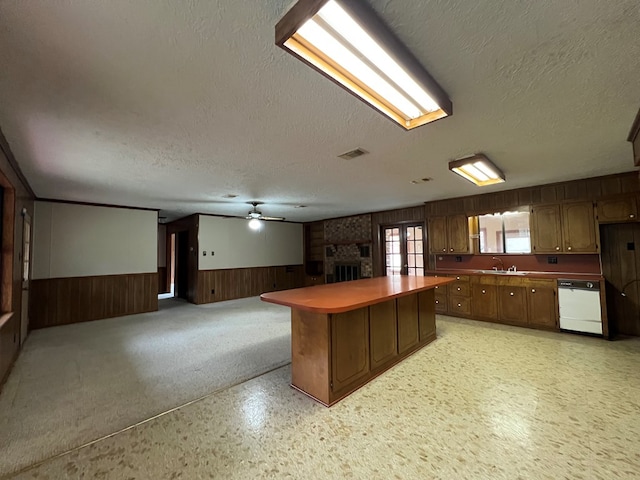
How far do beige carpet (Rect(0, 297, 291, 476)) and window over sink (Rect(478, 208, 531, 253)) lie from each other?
4148 mm

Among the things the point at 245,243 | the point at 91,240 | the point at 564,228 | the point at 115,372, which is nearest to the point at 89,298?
the point at 91,240

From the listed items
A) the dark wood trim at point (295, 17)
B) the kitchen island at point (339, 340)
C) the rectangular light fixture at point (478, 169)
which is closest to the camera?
the dark wood trim at point (295, 17)

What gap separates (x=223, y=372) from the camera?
2.98 m

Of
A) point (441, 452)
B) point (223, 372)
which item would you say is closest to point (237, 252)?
point (223, 372)

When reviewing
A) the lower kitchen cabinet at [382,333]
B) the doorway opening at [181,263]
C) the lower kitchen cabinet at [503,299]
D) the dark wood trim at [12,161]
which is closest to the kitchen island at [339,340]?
the lower kitchen cabinet at [382,333]

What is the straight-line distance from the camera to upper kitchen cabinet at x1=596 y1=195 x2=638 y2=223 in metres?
3.80

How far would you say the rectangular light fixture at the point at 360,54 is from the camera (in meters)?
1.08

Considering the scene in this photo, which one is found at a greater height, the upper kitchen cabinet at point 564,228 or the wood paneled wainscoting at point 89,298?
the upper kitchen cabinet at point 564,228

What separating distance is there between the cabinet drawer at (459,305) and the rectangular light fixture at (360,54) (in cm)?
423

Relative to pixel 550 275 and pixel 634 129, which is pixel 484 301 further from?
pixel 634 129

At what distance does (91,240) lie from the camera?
5.45 m

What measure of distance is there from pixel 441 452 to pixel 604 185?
4.60m

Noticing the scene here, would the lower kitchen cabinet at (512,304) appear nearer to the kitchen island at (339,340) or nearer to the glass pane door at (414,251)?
the glass pane door at (414,251)

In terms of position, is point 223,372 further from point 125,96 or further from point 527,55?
point 527,55
